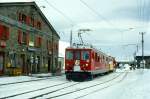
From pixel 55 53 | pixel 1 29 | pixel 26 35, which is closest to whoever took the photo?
pixel 1 29

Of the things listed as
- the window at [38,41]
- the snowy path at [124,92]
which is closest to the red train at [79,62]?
the snowy path at [124,92]

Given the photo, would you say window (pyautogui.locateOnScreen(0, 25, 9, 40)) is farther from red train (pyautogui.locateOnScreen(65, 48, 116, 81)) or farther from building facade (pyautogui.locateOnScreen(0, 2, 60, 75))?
red train (pyautogui.locateOnScreen(65, 48, 116, 81))

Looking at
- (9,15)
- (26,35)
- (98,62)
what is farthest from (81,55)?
(26,35)

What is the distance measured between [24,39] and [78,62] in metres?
18.0

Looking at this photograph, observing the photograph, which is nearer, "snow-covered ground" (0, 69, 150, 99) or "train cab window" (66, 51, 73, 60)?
"snow-covered ground" (0, 69, 150, 99)

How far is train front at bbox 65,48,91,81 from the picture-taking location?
32.5m

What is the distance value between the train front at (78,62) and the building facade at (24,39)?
1129 centimetres

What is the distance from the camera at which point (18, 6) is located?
48.1m

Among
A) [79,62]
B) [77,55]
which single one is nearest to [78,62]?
[79,62]

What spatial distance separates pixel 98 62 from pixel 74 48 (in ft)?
16.2

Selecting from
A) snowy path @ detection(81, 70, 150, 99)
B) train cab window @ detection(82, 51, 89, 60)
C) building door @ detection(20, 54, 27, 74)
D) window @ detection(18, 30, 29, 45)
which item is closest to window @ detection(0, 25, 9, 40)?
window @ detection(18, 30, 29, 45)

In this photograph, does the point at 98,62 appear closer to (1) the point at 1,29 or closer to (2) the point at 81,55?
(2) the point at 81,55

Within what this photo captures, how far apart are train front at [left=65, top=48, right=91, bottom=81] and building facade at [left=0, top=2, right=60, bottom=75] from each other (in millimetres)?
11292

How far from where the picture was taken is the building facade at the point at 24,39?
43.3m
